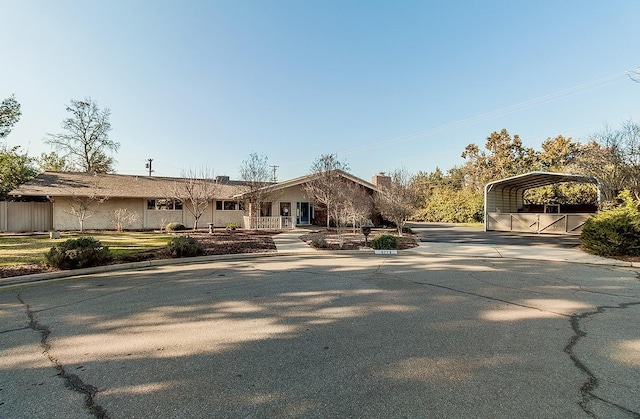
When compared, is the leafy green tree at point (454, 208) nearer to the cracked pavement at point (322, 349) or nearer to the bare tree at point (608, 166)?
the bare tree at point (608, 166)

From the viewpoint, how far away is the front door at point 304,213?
27.8m

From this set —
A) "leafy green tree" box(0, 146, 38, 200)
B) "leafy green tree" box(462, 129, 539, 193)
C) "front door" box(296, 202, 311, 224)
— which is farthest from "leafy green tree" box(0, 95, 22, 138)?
"leafy green tree" box(462, 129, 539, 193)

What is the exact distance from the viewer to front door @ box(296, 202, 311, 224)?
27.8m

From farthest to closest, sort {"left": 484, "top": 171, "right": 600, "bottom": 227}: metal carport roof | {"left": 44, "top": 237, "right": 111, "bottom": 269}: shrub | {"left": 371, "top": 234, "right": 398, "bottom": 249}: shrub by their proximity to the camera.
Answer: {"left": 484, "top": 171, "right": 600, "bottom": 227}: metal carport roof
{"left": 371, "top": 234, "right": 398, "bottom": 249}: shrub
{"left": 44, "top": 237, "right": 111, "bottom": 269}: shrub

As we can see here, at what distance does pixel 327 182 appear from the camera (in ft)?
71.9

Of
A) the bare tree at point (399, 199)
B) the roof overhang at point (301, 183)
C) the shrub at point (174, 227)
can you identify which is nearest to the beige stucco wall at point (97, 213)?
the shrub at point (174, 227)

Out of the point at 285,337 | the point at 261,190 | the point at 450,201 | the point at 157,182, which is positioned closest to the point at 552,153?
the point at 450,201

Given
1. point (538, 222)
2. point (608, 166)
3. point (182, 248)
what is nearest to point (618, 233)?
point (608, 166)

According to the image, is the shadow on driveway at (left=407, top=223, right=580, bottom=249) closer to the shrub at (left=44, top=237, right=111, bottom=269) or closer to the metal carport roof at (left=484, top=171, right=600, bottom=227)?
the metal carport roof at (left=484, top=171, right=600, bottom=227)

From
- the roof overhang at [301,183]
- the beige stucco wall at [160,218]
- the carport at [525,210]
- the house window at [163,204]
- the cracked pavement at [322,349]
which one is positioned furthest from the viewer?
the house window at [163,204]

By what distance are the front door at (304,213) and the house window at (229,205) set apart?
501 cm

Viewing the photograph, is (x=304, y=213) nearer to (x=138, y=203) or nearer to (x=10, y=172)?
(x=138, y=203)

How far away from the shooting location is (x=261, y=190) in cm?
2397

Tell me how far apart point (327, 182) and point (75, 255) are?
49.4 ft
